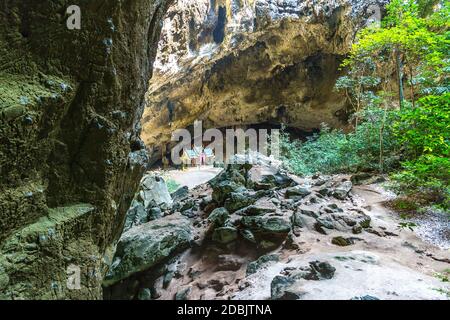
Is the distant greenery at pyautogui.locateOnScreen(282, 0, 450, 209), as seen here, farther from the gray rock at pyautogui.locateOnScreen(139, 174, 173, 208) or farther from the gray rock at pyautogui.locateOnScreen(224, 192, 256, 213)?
the gray rock at pyautogui.locateOnScreen(139, 174, 173, 208)

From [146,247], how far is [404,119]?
6115 mm

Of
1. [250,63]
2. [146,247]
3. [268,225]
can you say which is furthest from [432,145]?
[250,63]

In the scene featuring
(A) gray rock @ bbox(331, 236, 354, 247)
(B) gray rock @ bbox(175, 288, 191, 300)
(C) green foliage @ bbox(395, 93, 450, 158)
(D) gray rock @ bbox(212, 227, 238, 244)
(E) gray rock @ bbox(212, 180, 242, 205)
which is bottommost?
(B) gray rock @ bbox(175, 288, 191, 300)

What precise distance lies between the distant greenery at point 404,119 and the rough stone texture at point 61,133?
512cm

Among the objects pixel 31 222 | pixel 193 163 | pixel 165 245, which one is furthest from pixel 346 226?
pixel 193 163

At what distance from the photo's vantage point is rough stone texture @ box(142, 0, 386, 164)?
13.0 metres

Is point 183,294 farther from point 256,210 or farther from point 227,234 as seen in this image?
point 256,210

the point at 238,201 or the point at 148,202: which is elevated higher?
the point at 238,201

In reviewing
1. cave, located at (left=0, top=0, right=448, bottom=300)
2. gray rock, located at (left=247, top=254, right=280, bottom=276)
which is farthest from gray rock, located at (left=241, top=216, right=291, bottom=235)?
gray rock, located at (left=247, top=254, right=280, bottom=276)

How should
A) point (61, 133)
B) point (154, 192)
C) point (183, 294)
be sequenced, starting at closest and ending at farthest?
point (61, 133)
point (183, 294)
point (154, 192)

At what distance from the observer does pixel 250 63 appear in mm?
15547

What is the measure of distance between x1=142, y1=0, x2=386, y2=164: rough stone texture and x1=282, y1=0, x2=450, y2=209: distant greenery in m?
2.94

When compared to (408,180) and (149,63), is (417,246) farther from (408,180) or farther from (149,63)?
(149,63)

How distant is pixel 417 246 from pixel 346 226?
3.90ft
